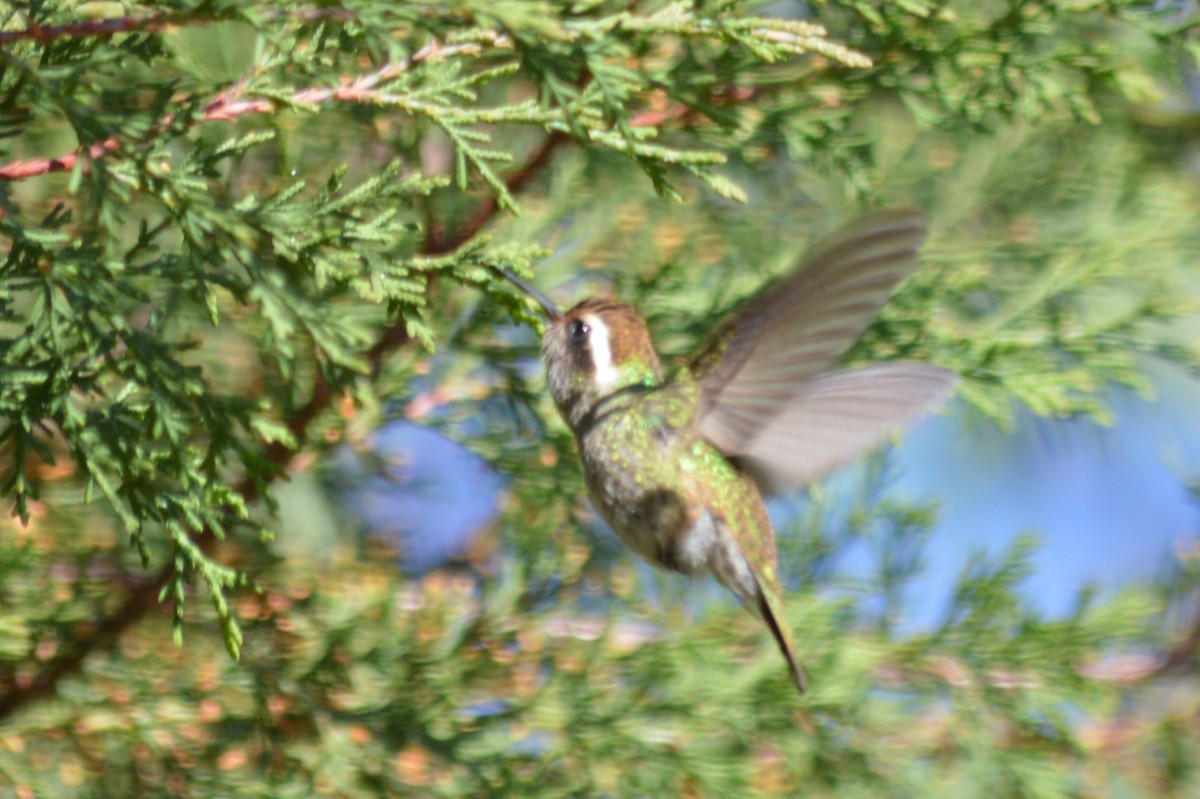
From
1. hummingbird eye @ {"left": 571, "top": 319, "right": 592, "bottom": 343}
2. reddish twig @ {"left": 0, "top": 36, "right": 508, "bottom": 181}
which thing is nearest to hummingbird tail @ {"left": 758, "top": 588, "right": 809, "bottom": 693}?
hummingbird eye @ {"left": 571, "top": 319, "right": 592, "bottom": 343}

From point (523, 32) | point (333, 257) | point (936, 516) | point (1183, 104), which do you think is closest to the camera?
point (523, 32)

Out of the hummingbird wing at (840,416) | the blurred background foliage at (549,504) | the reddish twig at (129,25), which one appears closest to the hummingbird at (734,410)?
the hummingbird wing at (840,416)

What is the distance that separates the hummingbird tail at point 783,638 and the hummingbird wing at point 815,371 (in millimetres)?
186

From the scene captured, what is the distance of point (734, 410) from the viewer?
1976 millimetres

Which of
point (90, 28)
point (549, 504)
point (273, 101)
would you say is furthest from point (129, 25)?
point (549, 504)

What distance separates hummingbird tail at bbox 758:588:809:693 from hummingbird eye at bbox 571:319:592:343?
18.7 inches

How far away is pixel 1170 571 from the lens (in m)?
3.20

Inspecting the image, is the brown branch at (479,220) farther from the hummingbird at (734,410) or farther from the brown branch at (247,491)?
the hummingbird at (734,410)

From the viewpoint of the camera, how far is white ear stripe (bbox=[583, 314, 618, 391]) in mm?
2021

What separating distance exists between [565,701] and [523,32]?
1.29 meters

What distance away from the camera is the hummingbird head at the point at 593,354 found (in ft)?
6.64

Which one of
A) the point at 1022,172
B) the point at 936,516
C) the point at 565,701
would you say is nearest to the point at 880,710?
the point at 936,516

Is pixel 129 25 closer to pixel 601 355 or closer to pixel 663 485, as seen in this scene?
pixel 601 355

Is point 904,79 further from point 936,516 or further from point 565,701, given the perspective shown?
point 565,701
